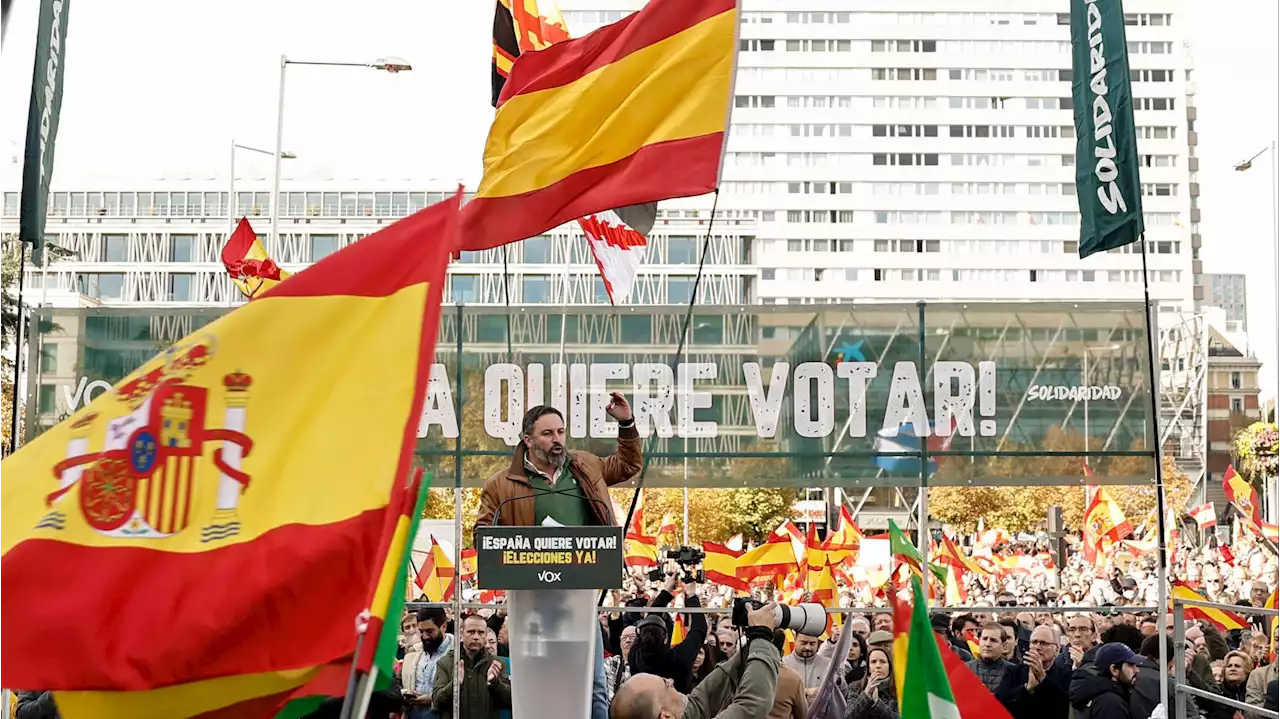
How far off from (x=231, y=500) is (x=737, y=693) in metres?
2.29

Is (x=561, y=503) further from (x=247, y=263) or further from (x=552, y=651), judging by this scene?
(x=247, y=263)

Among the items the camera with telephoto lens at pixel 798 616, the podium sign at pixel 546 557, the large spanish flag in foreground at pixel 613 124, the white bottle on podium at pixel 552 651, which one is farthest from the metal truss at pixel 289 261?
the camera with telephoto lens at pixel 798 616

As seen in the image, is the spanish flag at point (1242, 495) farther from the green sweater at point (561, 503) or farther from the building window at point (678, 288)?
the building window at point (678, 288)

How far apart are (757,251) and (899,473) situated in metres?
102

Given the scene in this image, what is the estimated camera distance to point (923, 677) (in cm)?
421

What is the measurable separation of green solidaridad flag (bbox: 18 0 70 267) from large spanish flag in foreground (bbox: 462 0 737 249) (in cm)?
435

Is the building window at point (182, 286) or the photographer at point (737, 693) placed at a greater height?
the building window at point (182, 286)

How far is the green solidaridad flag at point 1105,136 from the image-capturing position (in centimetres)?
1068

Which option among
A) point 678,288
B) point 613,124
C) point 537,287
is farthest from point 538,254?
point 613,124

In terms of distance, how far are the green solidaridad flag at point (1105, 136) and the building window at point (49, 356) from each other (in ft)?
25.3

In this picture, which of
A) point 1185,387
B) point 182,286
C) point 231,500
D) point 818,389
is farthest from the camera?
point 182,286

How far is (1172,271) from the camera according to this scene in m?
114

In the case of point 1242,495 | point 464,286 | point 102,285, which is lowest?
point 1242,495

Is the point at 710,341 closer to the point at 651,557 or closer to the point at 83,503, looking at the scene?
the point at 83,503
